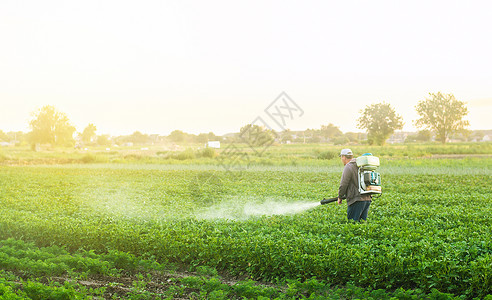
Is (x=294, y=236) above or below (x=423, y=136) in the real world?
below

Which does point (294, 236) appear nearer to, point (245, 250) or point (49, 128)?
point (245, 250)

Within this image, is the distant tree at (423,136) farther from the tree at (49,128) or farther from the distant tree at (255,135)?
the tree at (49,128)

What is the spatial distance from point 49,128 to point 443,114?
56.1m

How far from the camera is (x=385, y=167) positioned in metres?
28.7

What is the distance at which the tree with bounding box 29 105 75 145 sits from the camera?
53.5 m

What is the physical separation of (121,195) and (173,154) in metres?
26.7

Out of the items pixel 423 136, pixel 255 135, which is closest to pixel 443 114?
pixel 423 136

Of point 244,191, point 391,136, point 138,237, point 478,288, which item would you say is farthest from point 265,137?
point 478,288

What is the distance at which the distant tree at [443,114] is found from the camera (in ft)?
197

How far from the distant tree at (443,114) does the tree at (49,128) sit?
52.0m

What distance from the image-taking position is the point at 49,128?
53.9 m

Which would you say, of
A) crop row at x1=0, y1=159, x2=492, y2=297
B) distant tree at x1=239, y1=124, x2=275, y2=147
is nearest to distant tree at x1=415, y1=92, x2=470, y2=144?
distant tree at x1=239, y1=124, x2=275, y2=147

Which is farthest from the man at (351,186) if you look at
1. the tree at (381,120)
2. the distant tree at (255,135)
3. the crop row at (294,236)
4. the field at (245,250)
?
the tree at (381,120)

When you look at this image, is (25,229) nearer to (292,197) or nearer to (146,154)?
(292,197)
